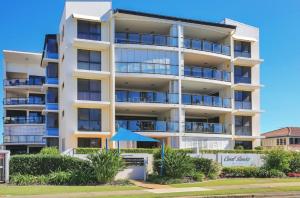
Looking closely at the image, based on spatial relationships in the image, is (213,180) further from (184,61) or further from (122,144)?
(184,61)

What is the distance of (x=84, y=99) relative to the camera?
1508 inches

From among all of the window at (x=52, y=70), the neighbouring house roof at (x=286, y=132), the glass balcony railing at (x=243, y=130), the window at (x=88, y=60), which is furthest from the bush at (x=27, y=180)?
the neighbouring house roof at (x=286, y=132)

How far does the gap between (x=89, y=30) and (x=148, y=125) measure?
34.0ft

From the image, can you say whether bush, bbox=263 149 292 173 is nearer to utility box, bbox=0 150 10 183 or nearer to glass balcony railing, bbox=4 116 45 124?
utility box, bbox=0 150 10 183

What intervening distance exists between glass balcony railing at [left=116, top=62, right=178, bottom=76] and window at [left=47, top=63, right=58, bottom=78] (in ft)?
37.2

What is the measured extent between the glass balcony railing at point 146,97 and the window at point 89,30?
5611 mm

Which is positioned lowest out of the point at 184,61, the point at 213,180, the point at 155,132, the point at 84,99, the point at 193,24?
the point at 213,180

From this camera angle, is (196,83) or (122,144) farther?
(196,83)

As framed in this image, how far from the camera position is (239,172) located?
1096 inches

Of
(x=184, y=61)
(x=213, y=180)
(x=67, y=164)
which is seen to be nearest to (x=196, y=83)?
(x=184, y=61)

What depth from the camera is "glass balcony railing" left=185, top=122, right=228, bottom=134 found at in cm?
4078

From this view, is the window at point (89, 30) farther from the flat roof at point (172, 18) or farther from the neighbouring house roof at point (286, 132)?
the neighbouring house roof at point (286, 132)

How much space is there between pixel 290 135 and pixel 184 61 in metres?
29.3

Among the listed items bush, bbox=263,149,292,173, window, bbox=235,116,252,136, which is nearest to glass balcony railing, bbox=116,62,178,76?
window, bbox=235,116,252,136
